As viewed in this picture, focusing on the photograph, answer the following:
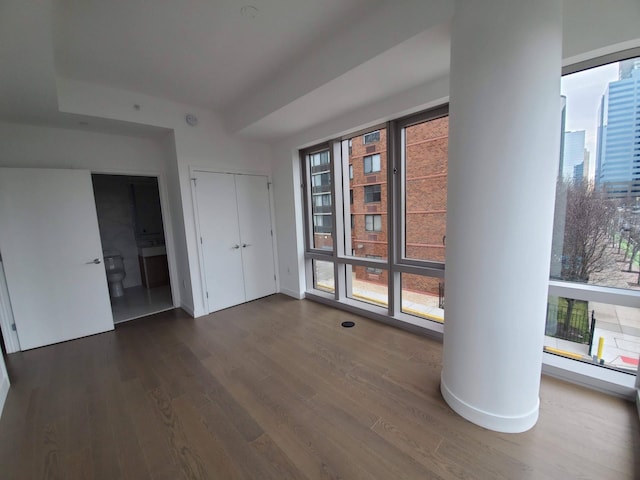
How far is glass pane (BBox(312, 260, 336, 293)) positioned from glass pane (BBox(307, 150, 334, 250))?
12.0 inches

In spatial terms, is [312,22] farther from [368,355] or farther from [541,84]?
[368,355]

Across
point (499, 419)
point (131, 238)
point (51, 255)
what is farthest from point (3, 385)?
point (499, 419)

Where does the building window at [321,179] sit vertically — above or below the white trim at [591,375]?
above

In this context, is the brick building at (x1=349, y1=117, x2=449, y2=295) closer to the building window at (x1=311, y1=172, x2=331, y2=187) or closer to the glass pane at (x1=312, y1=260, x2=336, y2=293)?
the building window at (x1=311, y1=172, x2=331, y2=187)

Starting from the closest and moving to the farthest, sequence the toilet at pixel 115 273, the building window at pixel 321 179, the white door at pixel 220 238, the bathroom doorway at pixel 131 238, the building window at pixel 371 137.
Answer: the building window at pixel 371 137 < the white door at pixel 220 238 < the building window at pixel 321 179 < the toilet at pixel 115 273 < the bathroom doorway at pixel 131 238

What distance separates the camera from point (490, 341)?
5.06 ft

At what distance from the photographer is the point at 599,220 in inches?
72.6

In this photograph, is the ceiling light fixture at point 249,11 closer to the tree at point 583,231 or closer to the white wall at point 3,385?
the tree at point 583,231

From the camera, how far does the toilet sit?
4375mm

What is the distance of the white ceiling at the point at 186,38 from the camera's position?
1.79 meters

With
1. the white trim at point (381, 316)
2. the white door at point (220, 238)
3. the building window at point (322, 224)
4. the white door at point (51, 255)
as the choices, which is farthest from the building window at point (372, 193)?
the white door at point (51, 255)

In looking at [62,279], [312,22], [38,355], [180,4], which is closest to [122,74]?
[180,4]

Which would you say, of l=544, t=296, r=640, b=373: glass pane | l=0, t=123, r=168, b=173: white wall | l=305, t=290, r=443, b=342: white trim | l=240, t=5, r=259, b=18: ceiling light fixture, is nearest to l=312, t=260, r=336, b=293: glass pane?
l=305, t=290, r=443, b=342: white trim

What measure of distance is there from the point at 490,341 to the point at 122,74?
397 centimetres
